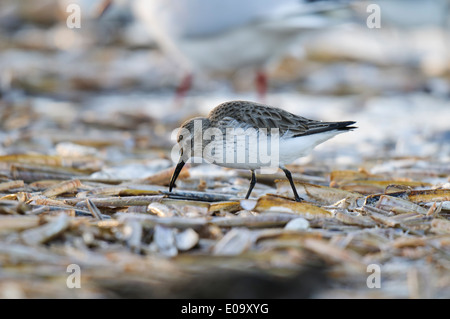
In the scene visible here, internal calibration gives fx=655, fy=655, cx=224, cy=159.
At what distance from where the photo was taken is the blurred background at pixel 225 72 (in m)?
5.93

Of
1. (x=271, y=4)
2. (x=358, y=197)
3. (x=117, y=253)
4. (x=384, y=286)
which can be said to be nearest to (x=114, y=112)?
(x=271, y=4)

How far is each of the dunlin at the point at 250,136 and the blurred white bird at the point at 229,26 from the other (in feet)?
8.35

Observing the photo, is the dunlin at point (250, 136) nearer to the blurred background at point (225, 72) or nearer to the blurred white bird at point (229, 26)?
the blurred background at point (225, 72)

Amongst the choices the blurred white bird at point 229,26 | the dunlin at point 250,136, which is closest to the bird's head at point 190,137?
the dunlin at point 250,136

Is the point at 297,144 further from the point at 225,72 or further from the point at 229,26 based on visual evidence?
the point at 225,72

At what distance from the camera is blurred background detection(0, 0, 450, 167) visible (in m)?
5.93

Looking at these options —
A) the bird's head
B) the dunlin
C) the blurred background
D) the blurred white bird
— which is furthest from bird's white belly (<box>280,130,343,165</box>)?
the blurred white bird

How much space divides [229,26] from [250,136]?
119 inches

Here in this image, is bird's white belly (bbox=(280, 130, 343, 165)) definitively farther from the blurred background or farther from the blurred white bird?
the blurred white bird

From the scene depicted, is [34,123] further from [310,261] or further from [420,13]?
[420,13]

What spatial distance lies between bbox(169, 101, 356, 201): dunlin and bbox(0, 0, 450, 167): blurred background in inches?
57.3

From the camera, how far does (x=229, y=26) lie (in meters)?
6.25

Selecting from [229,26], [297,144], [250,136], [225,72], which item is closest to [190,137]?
[250,136]
